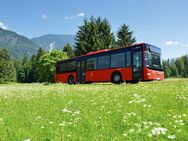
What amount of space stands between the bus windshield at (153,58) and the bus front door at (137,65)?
0.69m

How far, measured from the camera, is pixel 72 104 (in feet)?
40.3

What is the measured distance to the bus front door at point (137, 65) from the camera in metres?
33.3

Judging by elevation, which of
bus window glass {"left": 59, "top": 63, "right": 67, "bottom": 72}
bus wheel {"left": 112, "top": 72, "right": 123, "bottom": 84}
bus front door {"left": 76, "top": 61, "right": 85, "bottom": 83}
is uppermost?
bus window glass {"left": 59, "top": 63, "right": 67, "bottom": 72}

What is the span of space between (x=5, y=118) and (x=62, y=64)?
4048cm

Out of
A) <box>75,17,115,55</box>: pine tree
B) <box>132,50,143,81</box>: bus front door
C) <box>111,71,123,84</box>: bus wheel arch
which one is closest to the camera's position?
<box>132,50,143,81</box>: bus front door

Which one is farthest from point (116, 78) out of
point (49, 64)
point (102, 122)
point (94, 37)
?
point (49, 64)

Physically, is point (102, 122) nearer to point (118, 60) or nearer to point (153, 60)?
point (153, 60)

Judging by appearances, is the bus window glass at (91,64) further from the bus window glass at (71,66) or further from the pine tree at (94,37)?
the pine tree at (94,37)

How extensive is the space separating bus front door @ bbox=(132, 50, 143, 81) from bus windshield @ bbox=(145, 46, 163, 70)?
69 cm

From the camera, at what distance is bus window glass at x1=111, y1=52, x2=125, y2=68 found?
3538cm

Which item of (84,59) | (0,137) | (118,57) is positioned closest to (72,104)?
(0,137)

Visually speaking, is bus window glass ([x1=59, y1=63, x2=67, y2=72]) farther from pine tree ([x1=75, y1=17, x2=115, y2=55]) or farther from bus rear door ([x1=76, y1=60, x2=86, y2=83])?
pine tree ([x1=75, y1=17, x2=115, y2=55])

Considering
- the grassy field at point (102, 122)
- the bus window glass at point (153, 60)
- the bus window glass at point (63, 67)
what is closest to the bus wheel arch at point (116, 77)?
the bus window glass at point (153, 60)

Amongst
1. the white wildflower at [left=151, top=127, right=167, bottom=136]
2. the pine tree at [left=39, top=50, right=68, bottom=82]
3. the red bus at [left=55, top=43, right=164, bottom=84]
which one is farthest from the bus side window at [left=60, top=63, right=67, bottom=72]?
the pine tree at [left=39, top=50, right=68, bottom=82]
